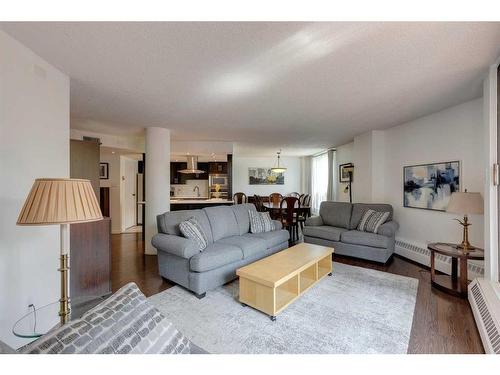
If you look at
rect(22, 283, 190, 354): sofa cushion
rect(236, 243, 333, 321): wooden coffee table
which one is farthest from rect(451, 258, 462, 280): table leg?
rect(22, 283, 190, 354): sofa cushion

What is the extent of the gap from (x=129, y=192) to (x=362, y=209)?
6.05 metres

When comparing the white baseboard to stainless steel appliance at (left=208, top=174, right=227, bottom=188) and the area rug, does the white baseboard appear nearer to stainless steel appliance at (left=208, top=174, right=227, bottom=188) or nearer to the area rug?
the area rug

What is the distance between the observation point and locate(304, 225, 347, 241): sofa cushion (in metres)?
4.00

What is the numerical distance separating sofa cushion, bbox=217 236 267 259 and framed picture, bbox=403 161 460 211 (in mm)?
2699

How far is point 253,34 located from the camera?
1.60m

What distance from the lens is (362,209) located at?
13.9 ft

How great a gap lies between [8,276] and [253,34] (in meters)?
2.53

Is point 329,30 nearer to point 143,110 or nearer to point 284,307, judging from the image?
point 284,307

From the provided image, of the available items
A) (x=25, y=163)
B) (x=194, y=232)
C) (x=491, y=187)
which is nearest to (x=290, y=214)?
(x=194, y=232)

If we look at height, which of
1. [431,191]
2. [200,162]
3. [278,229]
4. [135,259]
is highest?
[200,162]

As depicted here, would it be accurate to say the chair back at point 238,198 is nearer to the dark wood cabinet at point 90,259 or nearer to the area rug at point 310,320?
the area rug at point 310,320

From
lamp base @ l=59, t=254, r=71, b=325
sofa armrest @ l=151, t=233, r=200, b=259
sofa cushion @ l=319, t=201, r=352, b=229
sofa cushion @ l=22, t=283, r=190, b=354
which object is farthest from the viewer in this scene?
sofa cushion @ l=319, t=201, r=352, b=229

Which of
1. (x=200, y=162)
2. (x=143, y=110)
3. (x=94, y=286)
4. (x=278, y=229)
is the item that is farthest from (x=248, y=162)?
(x=94, y=286)

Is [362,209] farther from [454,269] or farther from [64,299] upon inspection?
[64,299]
